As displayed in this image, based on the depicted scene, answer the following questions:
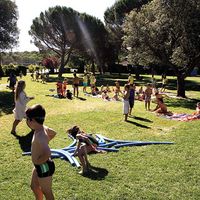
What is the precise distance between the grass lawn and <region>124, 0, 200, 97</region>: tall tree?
10.9 metres

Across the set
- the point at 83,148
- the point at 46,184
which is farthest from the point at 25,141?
the point at 46,184

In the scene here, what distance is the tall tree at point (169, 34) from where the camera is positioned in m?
23.8

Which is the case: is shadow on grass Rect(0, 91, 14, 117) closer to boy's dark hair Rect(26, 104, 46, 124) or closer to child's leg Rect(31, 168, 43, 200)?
child's leg Rect(31, 168, 43, 200)

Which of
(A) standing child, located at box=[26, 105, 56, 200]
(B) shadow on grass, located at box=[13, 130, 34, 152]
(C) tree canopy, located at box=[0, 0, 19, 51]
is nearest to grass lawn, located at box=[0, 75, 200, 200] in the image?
(B) shadow on grass, located at box=[13, 130, 34, 152]

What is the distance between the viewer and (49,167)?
5.16 metres

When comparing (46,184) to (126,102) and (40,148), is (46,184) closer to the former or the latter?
(40,148)

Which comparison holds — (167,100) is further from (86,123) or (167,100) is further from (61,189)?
(61,189)

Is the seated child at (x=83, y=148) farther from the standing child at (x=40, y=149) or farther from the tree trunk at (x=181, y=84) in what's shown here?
the tree trunk at (x=181, y=84)

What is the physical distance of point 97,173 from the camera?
328 inches

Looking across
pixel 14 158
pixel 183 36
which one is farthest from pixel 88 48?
pixel 14 158

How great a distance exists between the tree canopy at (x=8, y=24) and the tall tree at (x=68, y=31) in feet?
58.2

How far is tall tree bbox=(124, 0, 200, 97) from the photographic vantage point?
23.8 metres

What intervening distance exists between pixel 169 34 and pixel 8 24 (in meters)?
13.9

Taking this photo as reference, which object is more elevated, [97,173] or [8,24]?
[8,24]
